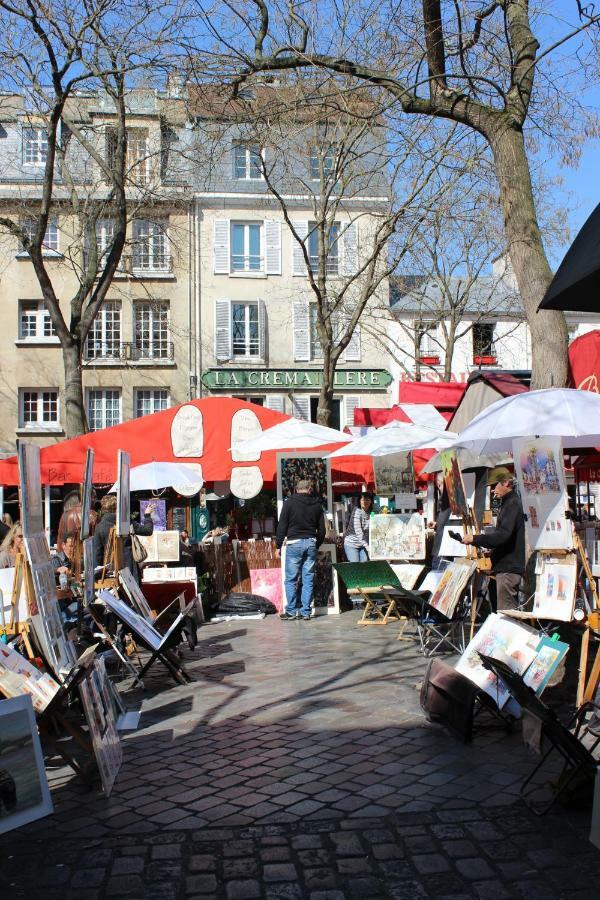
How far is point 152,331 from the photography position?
107 feet

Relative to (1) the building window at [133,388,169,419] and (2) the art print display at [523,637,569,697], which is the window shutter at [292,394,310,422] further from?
(2) the art print display at [523,637,569,697]

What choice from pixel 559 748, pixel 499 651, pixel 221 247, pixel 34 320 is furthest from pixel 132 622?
pixel 221 247

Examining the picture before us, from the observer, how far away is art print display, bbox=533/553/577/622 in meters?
6.73

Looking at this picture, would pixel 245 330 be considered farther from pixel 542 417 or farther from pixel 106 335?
pixel 542 417

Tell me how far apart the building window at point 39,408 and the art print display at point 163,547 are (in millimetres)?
19228

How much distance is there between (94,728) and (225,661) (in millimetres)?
4272

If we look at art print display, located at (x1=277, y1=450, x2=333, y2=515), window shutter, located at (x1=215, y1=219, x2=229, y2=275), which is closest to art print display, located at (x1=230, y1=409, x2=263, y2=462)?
art print display, located at (x1=277, y1=450, x2=333, y2=515)

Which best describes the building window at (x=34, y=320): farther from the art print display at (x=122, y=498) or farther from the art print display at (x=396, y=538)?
the art print display at (x=122, y=498)

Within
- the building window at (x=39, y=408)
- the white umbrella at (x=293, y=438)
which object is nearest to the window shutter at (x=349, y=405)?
the building window at (x=39, y=408)

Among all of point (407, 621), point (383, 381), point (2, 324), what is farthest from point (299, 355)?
point (407, 621)

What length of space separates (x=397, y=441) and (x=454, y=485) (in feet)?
14.2

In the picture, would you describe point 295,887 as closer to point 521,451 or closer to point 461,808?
point 461,808

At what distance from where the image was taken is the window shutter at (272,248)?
33.3 meters

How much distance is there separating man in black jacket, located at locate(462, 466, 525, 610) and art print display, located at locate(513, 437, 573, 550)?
0.69 metres
